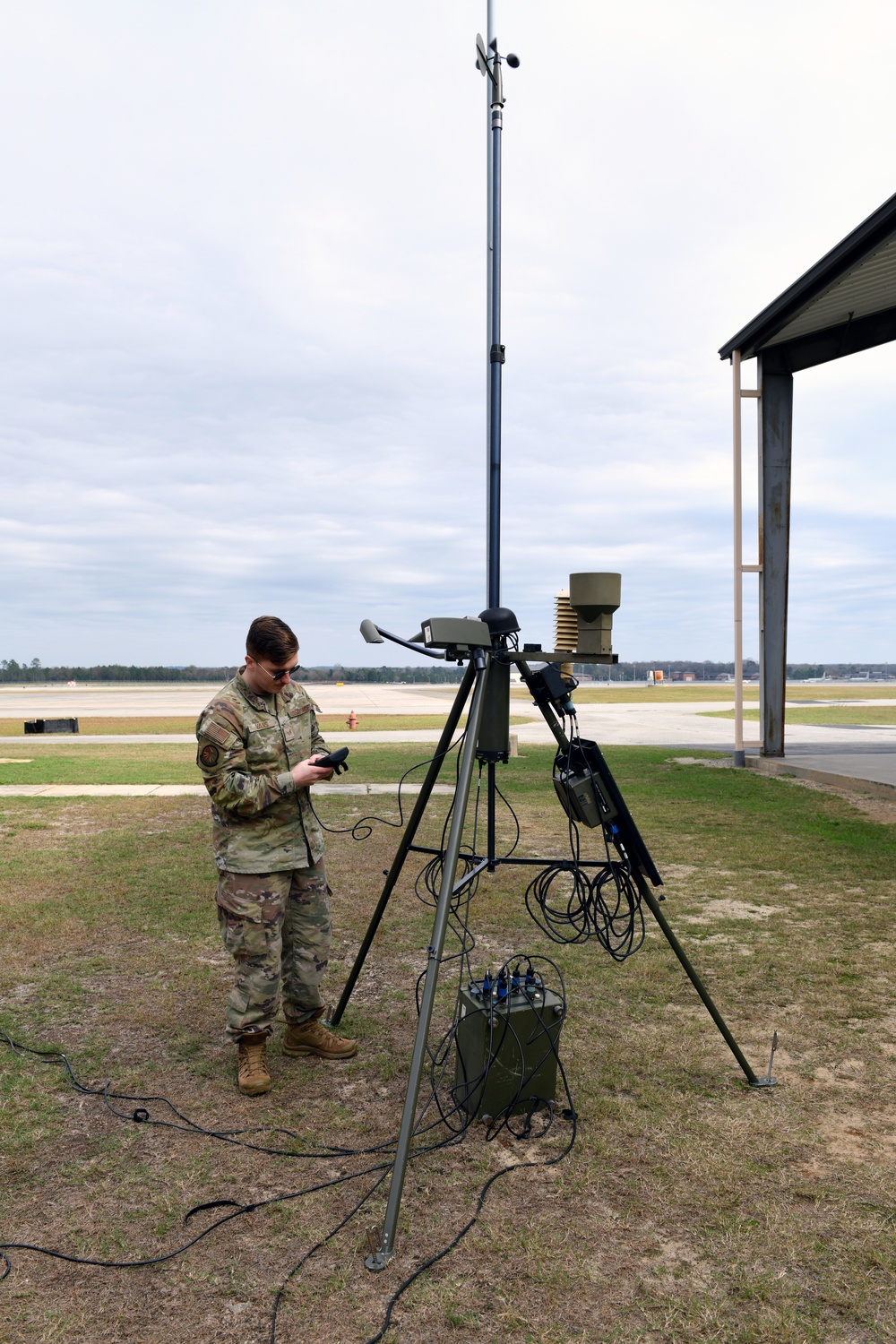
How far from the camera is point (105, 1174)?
305 centimetres

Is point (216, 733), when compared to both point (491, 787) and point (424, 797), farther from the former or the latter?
point (491, 787)

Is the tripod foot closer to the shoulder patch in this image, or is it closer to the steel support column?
the shoulder patch

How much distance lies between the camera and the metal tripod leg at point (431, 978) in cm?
258

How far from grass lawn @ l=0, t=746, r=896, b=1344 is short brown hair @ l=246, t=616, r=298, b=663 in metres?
1.89

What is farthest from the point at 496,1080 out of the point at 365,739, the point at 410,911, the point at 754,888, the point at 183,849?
the point at 365,739

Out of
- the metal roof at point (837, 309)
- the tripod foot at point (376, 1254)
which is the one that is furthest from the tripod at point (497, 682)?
the metal roof at point (837, 309)

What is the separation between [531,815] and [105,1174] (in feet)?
25.1

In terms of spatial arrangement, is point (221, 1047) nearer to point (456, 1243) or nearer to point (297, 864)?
point (297, 864)

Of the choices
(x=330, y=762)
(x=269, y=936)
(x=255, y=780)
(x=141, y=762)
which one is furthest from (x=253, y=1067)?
(x=141, y=762)

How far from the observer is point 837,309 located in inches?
498

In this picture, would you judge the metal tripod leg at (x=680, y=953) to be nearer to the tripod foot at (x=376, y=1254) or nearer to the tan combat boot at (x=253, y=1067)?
the tripod foot at (x=376, y=1254)

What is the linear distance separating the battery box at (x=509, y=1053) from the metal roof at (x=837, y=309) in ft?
30.8

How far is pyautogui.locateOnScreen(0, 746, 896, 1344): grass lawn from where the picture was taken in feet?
7.79

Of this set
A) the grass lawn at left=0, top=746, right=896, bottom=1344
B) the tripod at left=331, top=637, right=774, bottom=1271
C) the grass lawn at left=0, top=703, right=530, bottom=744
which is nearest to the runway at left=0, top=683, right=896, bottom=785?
the grass lawn at left=0, top=703, right=530, bottom=744
